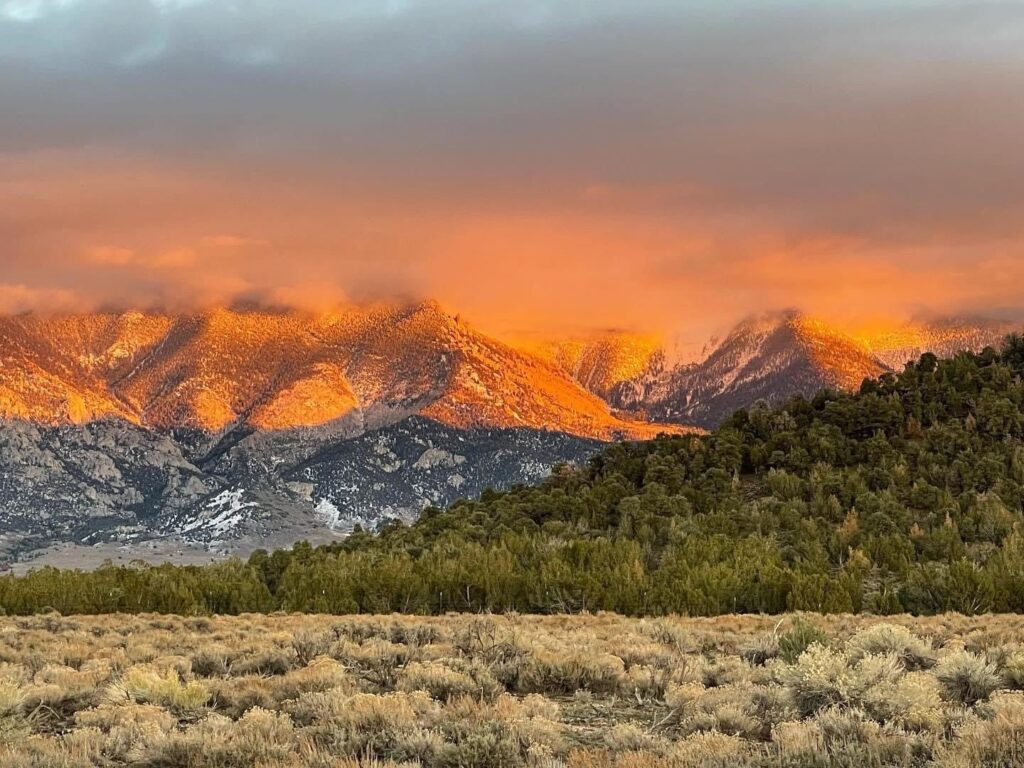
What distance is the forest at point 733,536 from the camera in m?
67.3

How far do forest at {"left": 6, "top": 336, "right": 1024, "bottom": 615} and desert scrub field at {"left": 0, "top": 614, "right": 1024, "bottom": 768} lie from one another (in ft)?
141

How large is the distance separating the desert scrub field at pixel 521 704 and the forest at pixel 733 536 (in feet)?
141

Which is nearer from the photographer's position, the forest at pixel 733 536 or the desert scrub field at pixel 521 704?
the desert scrub field at pixel 521 704

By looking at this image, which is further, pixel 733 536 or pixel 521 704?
pixel 733 536

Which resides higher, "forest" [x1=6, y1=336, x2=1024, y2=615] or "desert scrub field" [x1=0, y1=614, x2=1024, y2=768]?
"desert scrub field" [x1=0, y1=614, x2=1024, y2=768]

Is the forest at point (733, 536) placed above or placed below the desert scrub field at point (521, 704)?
below

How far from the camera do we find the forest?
67.3 m

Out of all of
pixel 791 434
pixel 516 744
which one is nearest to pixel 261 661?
pixel 516 744

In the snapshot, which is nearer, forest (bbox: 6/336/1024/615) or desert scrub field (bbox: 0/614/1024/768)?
desert scrub field (bbox: 0/614/1024/768)

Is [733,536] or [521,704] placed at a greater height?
A: [521,704]

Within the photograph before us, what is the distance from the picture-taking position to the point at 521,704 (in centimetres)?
1538

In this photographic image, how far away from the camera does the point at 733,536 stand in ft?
268

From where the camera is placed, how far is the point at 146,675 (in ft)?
58.5

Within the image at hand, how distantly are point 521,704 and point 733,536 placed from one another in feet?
227
